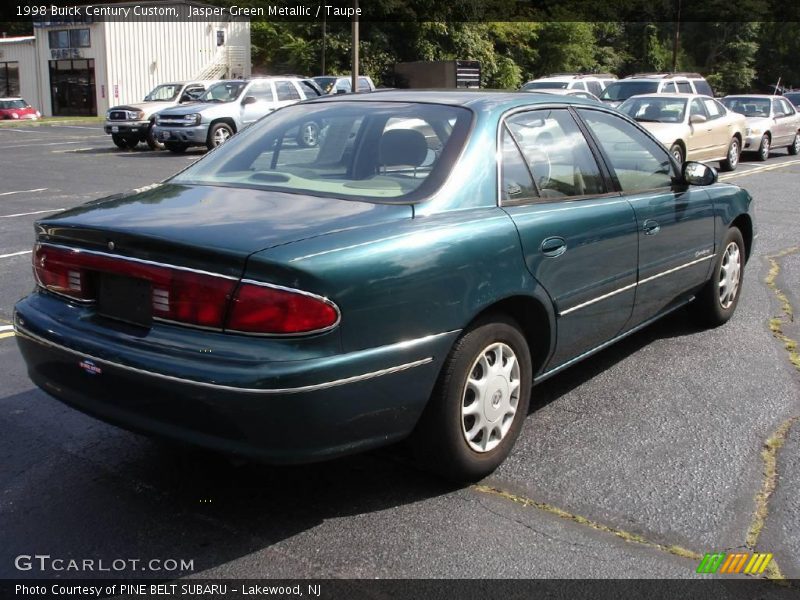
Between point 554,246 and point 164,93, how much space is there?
80.3 ft

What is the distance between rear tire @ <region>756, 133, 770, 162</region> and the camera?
19.8 m

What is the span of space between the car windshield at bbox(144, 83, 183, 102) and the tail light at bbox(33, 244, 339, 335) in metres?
23.4

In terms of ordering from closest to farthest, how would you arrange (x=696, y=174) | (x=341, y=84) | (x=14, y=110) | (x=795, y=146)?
(x=696, y=174) → (x=795, y=146) → (x=341, y=84) → (x=14, y=110)

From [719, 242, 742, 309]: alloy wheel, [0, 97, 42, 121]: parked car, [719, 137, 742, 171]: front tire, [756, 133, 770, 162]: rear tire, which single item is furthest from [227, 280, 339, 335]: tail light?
[0, 97, 42, 121]: parked car

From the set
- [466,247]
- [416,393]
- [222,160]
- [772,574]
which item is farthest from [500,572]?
[222,160]

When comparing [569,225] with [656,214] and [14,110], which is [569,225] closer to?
[656,214]

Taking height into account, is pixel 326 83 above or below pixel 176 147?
above

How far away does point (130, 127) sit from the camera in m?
22.7

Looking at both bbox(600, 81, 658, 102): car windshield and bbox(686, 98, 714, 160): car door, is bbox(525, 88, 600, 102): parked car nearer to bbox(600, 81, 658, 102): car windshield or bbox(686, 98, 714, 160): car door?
bbox(600, 81, 658, 102): car windshield

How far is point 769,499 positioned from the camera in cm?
346

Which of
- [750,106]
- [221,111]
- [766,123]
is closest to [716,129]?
[766,123]

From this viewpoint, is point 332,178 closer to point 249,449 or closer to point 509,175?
point 509,175

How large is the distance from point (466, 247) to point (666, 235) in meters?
1.87

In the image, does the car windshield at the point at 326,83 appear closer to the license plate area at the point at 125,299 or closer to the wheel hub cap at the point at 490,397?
the wheel hub cap at the point at 490,397
